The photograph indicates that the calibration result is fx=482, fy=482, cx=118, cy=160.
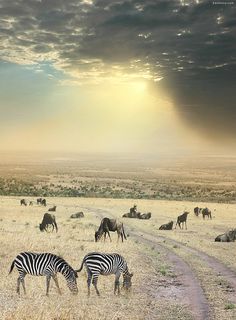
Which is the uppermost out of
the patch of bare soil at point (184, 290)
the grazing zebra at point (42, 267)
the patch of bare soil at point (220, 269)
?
the grazing zebra at point (42, 267)

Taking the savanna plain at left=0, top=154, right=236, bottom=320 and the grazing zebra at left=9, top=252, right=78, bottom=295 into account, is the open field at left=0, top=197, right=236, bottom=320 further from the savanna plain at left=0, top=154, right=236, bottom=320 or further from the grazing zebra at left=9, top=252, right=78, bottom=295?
the grazing zebra at left=9, top=252, right=78, bottom=295

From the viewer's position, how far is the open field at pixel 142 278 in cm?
1673

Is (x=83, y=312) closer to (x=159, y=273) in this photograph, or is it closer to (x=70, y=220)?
(x=159, y=273)

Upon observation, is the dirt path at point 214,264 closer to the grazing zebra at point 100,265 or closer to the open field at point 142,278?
the open field at point 142,278

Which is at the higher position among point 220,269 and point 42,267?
point 42,267

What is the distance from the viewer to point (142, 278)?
22828 mm

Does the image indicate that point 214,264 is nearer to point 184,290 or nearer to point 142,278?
point 142,278

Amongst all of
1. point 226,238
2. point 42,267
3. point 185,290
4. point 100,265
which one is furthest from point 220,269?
point 226,238

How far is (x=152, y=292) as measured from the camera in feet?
67.6

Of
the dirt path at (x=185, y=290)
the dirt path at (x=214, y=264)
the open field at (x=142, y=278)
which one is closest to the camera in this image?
the open field at (x=142, y=278)

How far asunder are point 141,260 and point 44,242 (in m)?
6.82

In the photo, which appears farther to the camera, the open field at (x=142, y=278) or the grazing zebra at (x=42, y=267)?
the grazing zebra at (x=42, y=267)

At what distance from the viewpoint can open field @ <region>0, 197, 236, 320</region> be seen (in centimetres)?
1673

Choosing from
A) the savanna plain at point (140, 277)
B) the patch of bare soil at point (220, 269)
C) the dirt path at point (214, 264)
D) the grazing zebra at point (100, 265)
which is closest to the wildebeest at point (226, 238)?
the savanna plain at point (140, 277)
